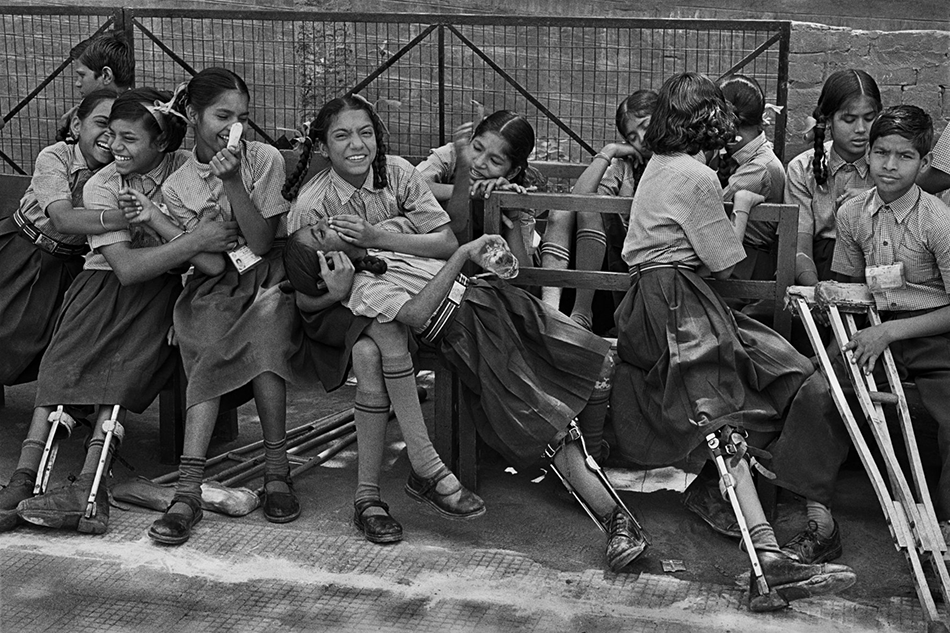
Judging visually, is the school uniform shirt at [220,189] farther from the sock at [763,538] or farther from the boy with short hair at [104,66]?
the sock at [763,538]

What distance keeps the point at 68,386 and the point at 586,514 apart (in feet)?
6.39

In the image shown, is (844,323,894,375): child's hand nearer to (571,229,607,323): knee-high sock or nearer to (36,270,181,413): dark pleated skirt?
(571,229,607,323): knee-high sock

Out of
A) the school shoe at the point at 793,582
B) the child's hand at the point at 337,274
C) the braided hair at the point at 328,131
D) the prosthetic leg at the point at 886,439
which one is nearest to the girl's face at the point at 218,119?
the braided hair at the point at 328,131

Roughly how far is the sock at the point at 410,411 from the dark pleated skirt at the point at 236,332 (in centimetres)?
43

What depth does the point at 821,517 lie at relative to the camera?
4.00 m

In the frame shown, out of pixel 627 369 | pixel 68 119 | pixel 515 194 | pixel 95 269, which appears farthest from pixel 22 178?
pixel 627 369

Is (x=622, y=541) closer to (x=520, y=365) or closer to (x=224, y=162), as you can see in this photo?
(x=520, y=365)

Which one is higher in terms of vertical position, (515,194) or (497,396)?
(515,194)

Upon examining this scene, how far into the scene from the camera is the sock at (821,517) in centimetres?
396

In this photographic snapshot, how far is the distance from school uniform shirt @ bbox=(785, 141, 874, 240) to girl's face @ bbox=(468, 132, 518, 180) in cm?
115

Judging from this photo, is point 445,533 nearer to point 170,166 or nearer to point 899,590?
point 899,590

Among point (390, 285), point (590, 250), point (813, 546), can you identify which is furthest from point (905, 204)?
point (390, 285)

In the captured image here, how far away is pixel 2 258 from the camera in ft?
16.4

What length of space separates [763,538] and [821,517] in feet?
1.44
